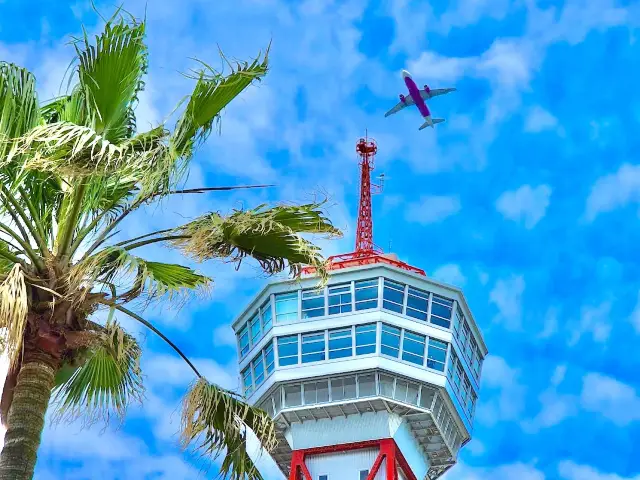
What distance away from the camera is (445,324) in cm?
8225

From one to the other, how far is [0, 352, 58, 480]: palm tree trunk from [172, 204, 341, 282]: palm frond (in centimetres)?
202

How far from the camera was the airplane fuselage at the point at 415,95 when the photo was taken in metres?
105

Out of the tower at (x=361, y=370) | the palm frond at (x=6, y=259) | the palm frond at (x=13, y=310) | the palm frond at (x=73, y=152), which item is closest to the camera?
the palm frond at (x=73, y=152)

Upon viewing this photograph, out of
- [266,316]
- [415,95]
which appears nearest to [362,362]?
[266,316]

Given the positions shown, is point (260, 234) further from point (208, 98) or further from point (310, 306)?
point (310, 306)

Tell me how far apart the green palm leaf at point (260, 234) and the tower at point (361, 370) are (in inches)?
2539

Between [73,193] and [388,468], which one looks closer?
[73,193]

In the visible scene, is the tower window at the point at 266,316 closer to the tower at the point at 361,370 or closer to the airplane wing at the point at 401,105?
the tower at the point at 361,370

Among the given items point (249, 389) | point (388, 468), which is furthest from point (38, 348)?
point (249, 389)

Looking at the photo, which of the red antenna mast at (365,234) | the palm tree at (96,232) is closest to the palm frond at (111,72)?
the palm tree at (96,232)

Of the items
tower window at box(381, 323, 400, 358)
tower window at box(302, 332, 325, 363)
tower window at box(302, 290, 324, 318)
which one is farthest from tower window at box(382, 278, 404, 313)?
tower window at box(302, 332, 325, 363)

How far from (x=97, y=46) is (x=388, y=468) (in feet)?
216

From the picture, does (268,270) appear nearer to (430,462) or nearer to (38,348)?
(38,348)

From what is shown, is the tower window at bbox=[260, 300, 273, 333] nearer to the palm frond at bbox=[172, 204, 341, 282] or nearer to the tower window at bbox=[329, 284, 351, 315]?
the tower window at bbox=[329, 284, 351, 315]
